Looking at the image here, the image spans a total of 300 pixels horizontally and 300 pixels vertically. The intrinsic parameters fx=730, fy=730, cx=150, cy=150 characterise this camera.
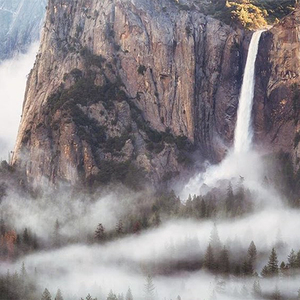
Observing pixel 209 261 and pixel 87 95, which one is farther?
pixel 87 95

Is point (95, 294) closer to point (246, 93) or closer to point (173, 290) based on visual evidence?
point (173, 290)

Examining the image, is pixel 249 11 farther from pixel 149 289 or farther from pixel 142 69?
pixel 149 289

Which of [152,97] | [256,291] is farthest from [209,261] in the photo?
[152,97]

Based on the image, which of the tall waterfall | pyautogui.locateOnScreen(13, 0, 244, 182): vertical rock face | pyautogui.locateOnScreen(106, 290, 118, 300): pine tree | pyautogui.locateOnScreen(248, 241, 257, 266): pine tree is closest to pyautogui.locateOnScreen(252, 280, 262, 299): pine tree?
pyautogui.locateOnScreen(248, 241, 257, 266): pine tree

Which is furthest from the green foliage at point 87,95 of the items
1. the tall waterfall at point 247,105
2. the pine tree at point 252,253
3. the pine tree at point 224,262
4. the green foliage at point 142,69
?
the pine tree at point 252,253

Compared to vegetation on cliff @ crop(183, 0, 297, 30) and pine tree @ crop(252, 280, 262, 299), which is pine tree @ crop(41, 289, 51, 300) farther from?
vegetation on cliff @ crop(183, 0, 297, 30)

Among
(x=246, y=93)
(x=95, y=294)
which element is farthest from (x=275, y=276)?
(x=246, y=93)
